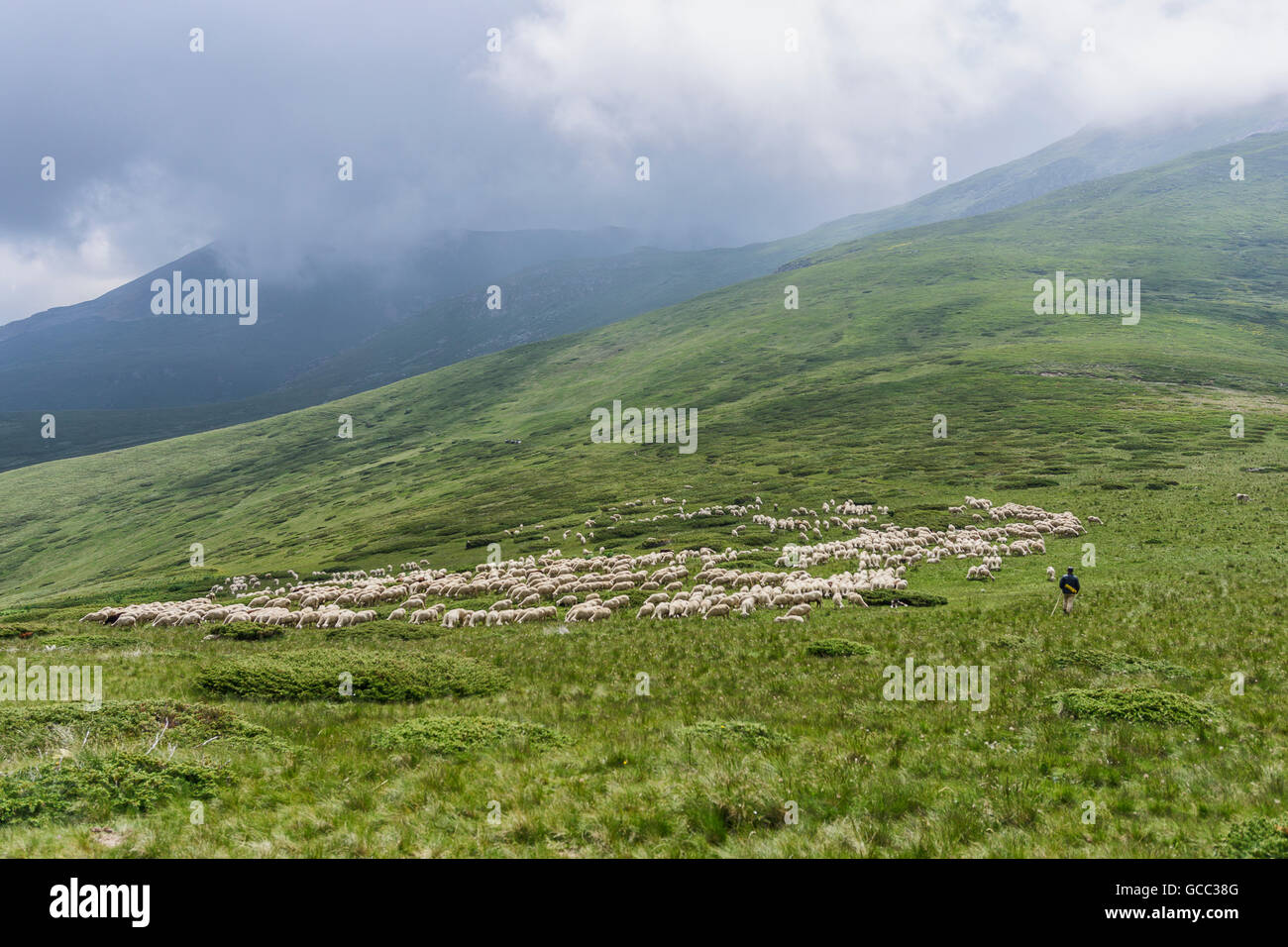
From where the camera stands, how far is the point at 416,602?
123ft

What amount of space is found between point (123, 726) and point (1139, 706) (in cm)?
2029

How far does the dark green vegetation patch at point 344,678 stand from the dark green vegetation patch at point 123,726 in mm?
3041

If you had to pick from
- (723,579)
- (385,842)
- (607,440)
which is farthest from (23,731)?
(607,440)

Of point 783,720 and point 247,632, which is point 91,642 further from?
point 783,720

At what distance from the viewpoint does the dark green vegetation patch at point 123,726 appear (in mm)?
11320

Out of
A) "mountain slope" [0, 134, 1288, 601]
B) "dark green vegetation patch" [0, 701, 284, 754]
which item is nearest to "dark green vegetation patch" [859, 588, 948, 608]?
"dark green vegetation patch" [0, 701, 284, 754]

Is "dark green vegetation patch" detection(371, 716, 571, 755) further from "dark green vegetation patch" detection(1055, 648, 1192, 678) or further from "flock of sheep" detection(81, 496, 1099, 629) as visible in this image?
"flock of sheep" detection(81, 496, 1099, 629)

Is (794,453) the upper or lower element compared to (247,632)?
upper

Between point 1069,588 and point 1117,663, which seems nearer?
point 1117,663

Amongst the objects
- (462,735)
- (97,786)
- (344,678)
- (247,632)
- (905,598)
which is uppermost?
(97,786)

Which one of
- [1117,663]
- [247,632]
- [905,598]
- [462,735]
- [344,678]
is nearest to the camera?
[462,735]

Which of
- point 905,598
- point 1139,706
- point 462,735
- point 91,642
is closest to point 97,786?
point 462,735

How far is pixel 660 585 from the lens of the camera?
37.2m
